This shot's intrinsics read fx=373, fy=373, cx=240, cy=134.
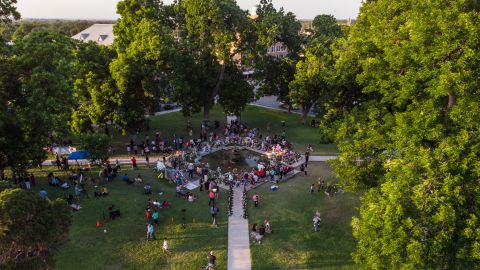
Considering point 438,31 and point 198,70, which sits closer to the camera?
point 438,31

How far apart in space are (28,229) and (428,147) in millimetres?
16832

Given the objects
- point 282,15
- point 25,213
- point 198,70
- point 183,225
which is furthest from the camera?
point 282,15

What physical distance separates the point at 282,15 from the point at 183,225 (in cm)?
3099

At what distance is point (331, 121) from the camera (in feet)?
84.8

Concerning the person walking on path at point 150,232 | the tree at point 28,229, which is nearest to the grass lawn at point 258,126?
the person walking on path at point 150,232

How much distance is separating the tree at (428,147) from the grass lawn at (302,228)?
4.63 metres

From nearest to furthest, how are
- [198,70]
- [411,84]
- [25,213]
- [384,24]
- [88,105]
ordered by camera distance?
1. [25,213]
2. [411,84]
3. [384,24]
4. [88,105]
5. [198,70]

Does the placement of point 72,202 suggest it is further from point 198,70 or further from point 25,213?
point 198,70

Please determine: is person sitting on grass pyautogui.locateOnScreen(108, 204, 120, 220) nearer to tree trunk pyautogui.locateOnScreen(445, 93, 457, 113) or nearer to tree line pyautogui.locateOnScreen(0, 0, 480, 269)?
tree line pyautogui.locateOnScreen(0, 0, 480, 269)

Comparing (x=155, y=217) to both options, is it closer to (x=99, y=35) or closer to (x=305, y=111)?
(x=305, y=111)

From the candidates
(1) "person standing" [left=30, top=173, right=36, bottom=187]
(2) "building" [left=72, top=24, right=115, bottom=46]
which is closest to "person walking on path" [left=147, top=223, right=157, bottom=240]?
(1) "person standing" [left=30, top=173, right=36, bottom=187]

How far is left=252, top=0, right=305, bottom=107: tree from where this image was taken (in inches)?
1654

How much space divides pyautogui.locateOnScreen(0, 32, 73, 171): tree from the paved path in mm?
13187

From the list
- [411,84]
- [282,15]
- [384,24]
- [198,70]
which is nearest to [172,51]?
[198,70]
